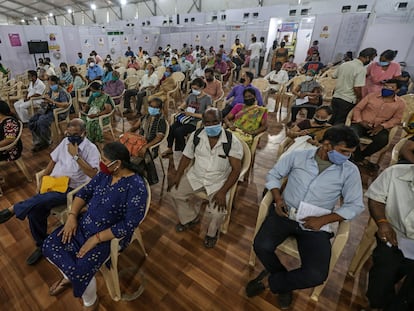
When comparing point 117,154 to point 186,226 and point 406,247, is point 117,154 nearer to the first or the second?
point 186,226

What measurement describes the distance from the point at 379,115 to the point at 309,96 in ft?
4.35

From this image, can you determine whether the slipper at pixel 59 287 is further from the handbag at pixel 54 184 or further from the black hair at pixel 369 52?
the black hair at pixel 369 52

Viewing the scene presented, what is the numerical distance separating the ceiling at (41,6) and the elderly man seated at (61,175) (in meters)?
20.3

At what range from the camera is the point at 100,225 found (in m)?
1.53

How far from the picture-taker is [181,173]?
2.25m

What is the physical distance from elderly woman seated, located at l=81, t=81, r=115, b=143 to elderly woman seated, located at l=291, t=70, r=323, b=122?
343cm

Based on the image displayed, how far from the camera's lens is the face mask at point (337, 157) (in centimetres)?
153

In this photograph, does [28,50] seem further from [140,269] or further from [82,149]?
[140,269]

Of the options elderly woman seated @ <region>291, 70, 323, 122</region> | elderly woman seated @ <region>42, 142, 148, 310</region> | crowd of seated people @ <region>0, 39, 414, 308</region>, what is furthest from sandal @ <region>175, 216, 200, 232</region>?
elderly woman seated @ <region>291, 70, 323, 122</region>

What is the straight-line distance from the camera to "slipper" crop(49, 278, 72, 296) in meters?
1.67

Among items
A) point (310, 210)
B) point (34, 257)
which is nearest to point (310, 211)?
point (310, 210)

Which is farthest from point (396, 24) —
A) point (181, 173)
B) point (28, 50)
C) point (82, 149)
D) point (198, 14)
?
point (28, 50)

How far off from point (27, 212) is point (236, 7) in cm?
1412

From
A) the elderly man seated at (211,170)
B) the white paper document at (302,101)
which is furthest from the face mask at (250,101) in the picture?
the white paper document at (302,101)
